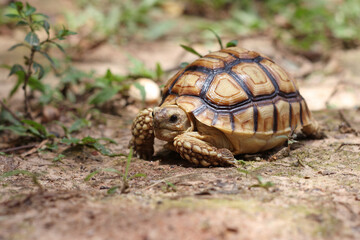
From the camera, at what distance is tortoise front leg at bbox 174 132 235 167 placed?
2633mm

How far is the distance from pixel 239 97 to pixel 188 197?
112 centimetres

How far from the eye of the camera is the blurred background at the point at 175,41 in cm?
503

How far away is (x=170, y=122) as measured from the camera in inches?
109

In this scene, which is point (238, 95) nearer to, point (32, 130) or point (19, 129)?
point (32, 130)

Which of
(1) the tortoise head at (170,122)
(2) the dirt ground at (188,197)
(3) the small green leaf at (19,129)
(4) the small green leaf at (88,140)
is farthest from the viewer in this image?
(3) the small green leaf at (19,129)

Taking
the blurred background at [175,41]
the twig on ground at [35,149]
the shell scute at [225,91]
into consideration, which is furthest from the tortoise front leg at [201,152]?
the blurred background at [175,41]

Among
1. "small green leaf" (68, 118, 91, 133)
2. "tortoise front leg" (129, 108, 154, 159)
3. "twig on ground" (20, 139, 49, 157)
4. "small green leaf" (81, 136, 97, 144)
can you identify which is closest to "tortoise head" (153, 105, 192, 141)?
"tortoise front leg" (129, 108, 154, 159)

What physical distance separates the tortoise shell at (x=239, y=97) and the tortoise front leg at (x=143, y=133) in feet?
0.63

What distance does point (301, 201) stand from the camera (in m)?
1.97

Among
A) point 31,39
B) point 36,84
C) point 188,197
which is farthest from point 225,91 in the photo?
point 36,84

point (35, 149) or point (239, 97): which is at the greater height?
point (239, 97)

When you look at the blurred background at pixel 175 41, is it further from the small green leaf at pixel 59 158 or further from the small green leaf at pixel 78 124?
the small green leaf at pixel 59 158

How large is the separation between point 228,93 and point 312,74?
4.20m

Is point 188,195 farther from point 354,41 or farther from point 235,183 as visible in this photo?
point 354,41
